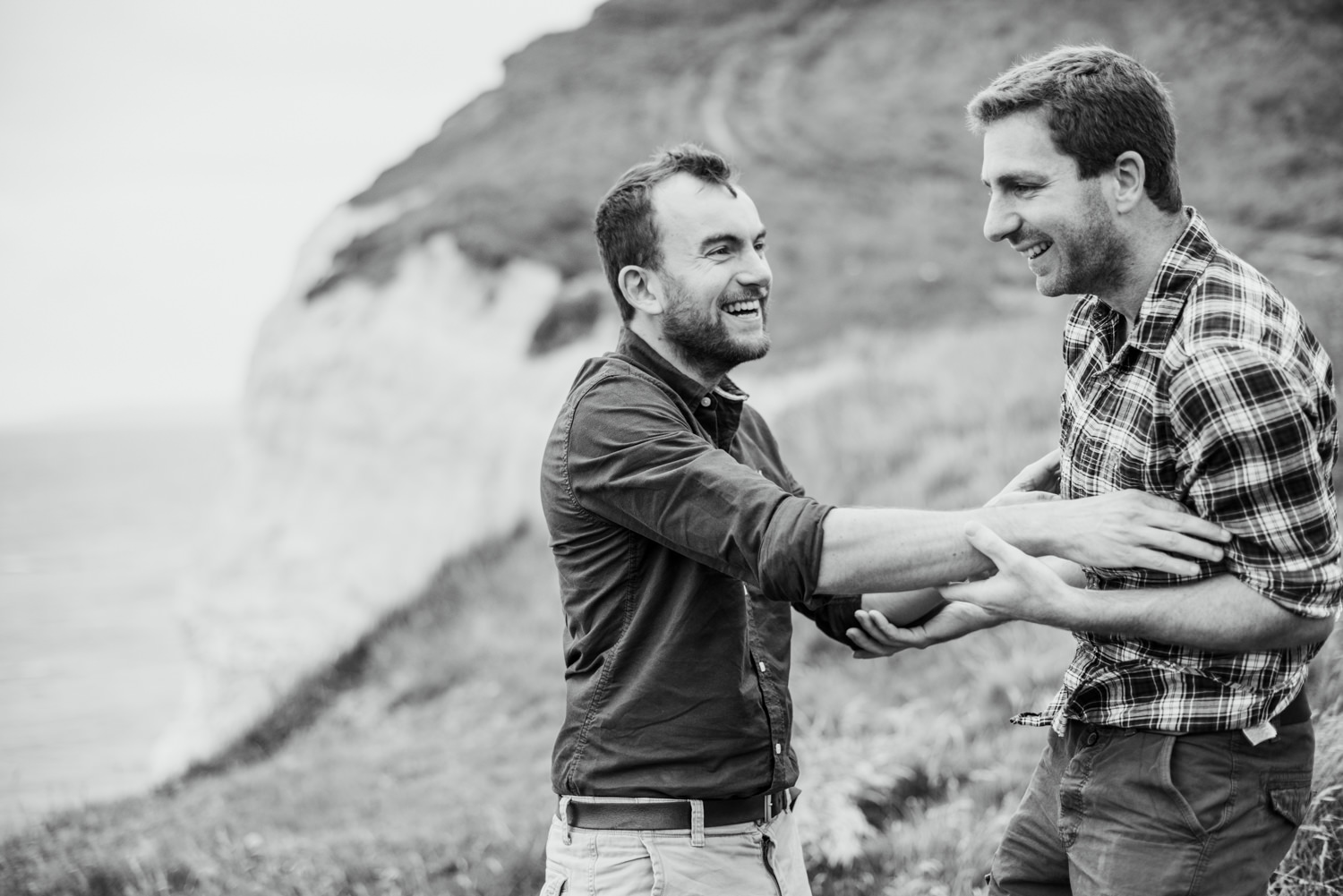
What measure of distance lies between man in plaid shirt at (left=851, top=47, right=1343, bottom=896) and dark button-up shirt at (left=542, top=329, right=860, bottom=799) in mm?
657

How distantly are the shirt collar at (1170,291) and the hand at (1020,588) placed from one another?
21.0 inches

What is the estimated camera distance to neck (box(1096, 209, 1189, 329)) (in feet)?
8.36

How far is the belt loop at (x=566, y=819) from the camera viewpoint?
2.94 m

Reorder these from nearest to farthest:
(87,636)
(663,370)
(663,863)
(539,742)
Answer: (663,863) → (663,370) → (539,742) → (87,636)

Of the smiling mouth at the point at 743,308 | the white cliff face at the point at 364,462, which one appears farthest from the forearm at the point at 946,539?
the white cliff face at the point at 364,462

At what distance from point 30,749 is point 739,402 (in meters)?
16.5

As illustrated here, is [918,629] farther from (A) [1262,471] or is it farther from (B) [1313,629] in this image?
(A) [1262,471]

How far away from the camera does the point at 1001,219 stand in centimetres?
267

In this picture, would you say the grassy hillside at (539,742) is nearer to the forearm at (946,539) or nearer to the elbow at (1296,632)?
the elbow at (1296,632)

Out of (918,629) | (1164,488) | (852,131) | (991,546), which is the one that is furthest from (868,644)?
(852,131)

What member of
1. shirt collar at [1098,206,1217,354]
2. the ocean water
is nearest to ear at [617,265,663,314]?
shirt collar at [1098,206,1217,354]

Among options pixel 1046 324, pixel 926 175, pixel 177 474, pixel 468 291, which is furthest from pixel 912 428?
pixel 177 474

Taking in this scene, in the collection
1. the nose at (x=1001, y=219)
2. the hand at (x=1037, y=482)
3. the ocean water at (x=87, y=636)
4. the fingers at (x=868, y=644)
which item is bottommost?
the ocean water at (x=87, y=636)

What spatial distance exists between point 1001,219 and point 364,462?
13399mm
